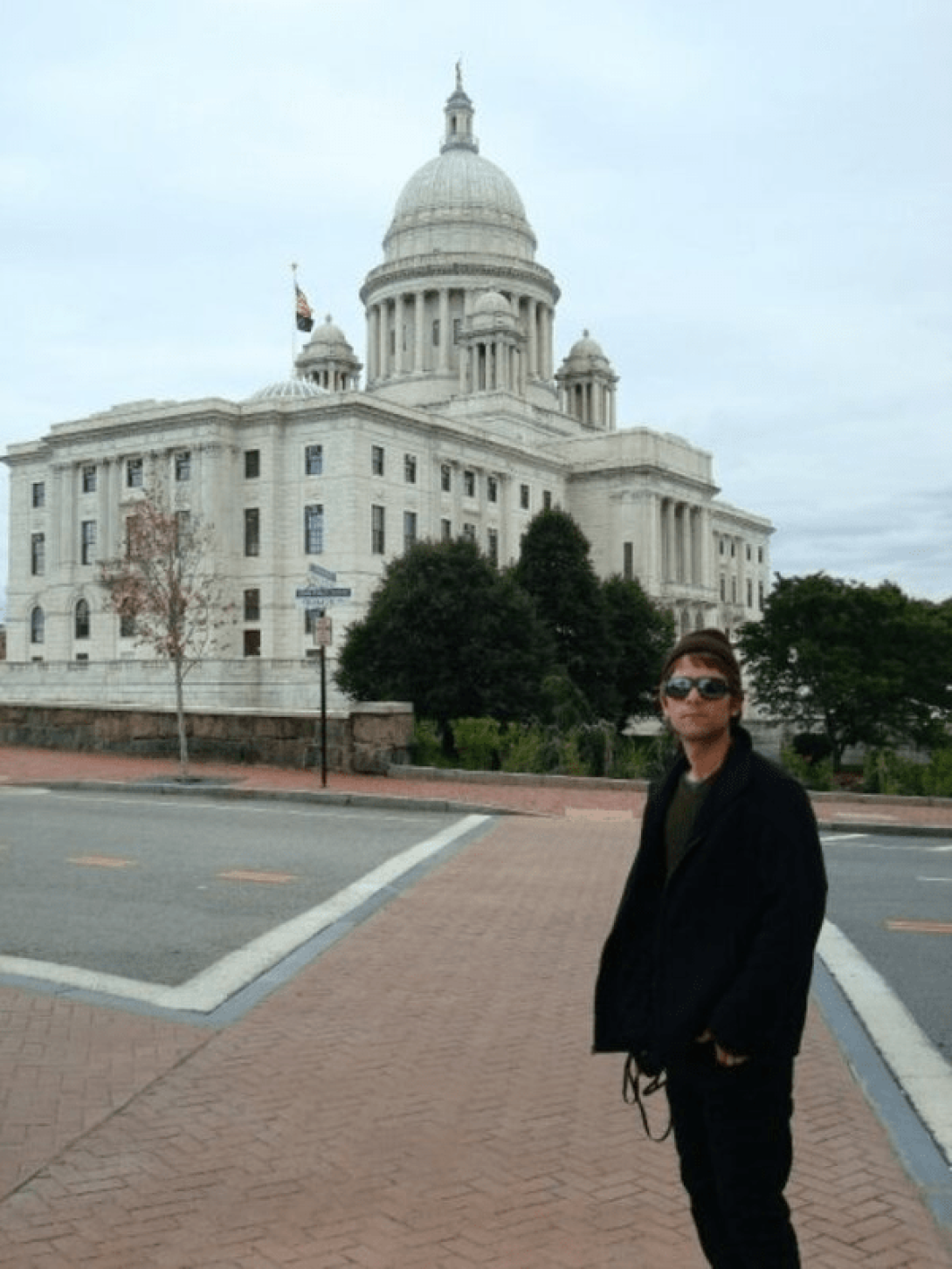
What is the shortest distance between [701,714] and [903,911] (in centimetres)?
881

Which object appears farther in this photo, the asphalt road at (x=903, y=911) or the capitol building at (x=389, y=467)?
the capitol building at (x=389, y=467)

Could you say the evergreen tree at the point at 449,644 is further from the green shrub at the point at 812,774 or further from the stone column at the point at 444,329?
the stone column at the point at 444,329

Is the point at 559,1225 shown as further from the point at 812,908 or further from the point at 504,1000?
the point at 504,1000

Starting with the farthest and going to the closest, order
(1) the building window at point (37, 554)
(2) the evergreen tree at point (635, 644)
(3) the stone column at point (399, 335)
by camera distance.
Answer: (3) the stone column at point (399, 335) → (1) the building window at point (37, 554) → (2) the evergreen tree at point (635, 644)

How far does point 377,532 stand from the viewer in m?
71.2

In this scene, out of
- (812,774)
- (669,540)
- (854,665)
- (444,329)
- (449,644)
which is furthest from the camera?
(444,329)

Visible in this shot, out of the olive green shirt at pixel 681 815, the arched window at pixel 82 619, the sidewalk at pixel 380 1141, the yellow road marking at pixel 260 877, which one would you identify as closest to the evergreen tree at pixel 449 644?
the yellow road marking at pixel 260 877

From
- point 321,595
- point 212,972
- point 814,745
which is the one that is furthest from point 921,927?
point 814,745

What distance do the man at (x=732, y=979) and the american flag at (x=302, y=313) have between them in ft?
270

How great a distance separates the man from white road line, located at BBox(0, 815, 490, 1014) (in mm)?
4759

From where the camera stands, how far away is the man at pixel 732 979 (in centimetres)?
354

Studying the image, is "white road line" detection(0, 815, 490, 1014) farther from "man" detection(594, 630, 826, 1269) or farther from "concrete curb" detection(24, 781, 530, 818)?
"concrete curb" detection(24, 781, 530, 818)

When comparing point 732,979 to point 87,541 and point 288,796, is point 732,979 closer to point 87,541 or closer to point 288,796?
point 288,796

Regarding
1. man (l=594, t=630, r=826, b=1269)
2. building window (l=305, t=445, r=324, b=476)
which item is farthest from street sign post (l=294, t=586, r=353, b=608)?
building window (l=305, t=445, r=324, b=476)
